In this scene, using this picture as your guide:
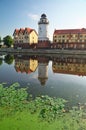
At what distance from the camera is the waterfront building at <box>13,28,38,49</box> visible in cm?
4869

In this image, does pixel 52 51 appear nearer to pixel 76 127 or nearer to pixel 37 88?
pixel 37 88

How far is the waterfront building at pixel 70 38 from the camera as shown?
4147 centimetres

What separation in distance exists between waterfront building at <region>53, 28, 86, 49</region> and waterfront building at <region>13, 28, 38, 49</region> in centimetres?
603

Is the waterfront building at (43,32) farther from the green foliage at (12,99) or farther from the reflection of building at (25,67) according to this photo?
the green foliage at (12,99)

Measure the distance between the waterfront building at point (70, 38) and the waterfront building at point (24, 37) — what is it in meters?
6.03

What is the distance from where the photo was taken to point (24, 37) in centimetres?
4947

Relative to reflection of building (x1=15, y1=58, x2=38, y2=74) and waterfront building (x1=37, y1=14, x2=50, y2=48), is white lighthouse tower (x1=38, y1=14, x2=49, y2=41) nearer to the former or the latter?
waterfront building (x1=37, y1=14, x2=50, y2=48)

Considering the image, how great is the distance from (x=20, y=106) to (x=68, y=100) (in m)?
2.05

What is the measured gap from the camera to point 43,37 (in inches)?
1745

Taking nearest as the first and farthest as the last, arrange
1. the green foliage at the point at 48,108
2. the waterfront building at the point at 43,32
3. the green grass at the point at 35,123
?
the green grass at the point at 35,123, the green foliage at the point at 48,108, the waterfront building at the point at 43,32

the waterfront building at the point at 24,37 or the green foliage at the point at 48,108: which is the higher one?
the waterfront building at the point at 24,37

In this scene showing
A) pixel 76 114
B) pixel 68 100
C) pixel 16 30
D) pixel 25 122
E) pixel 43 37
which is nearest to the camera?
pixel 25 122

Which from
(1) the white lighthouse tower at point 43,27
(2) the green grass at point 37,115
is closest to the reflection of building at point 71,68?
(2) the green grass at point 37,115

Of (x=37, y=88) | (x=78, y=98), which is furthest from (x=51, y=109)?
(x=37, y=88)
